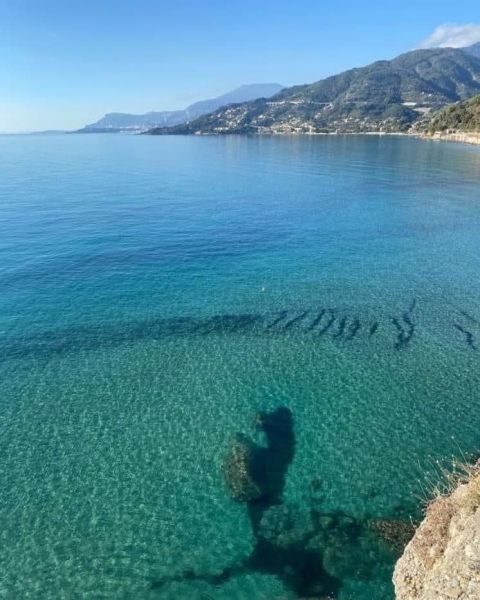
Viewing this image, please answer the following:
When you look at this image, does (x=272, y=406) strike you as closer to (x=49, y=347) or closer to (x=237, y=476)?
(x=237, y=476)

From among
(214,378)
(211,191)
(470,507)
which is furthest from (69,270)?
(211,191)

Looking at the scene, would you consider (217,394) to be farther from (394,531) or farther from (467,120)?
(467,120)

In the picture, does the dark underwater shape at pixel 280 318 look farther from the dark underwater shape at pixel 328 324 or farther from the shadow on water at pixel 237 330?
the dark underwater shape at pixel 328 324

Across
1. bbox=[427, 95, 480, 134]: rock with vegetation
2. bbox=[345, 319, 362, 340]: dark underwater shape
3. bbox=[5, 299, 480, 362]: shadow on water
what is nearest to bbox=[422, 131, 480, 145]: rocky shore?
bbox=[427, 95, 480, 134]: rock with vegetation

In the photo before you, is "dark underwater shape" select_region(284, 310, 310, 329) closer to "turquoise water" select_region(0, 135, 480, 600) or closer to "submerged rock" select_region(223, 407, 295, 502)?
"turquoise water" select_region(0, 135, 480, 600)

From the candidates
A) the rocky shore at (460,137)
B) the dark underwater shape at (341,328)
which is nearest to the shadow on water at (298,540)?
the dark underwater shape at (341,328)

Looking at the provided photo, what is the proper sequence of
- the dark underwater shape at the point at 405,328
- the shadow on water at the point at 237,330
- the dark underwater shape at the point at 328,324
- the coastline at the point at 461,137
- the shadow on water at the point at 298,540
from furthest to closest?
the coastline at the point at 461,137 < the dark underwater shape at the point at 328,324 < the shadow on water at the point at 237,330 < the dark underwater shape at the point at 405,328 < the shadow on water at the point at 298,540

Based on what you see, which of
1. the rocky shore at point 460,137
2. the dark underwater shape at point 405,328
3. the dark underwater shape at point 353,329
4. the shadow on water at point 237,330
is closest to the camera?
the dark underwater shape at point 405,328
